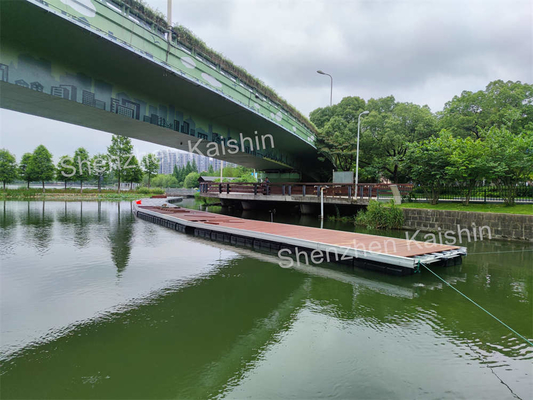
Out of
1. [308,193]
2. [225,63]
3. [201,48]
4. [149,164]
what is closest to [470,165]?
[308,193]

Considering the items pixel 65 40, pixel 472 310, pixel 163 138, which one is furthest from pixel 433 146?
pixel 65 40

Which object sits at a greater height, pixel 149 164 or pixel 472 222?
pixel 149 164

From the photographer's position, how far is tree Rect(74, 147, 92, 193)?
153ft

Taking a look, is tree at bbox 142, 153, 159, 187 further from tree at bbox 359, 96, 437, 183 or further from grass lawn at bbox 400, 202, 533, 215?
grass lawn at bbox 400, 202, 533, 215

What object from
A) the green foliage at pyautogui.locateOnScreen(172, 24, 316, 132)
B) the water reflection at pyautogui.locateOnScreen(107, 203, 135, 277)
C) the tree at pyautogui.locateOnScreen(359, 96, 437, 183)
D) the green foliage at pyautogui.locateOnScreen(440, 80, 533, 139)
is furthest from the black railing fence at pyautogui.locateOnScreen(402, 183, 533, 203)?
the water reflection at pyautogui.locateOnScreen(107, 203, 135, 277)

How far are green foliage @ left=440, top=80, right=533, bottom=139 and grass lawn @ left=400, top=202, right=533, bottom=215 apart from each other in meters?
13.1

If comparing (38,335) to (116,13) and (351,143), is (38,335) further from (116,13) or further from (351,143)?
(351,143)

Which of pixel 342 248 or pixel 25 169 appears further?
pixel 25 169

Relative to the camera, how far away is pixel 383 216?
52.7 feet

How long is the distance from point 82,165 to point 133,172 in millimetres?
7353

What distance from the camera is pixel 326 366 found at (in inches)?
149

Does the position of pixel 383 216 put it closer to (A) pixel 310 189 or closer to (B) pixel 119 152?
(A) pixel 310 189

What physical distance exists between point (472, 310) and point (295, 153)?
2417 cm

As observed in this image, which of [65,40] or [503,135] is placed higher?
[65,40]
